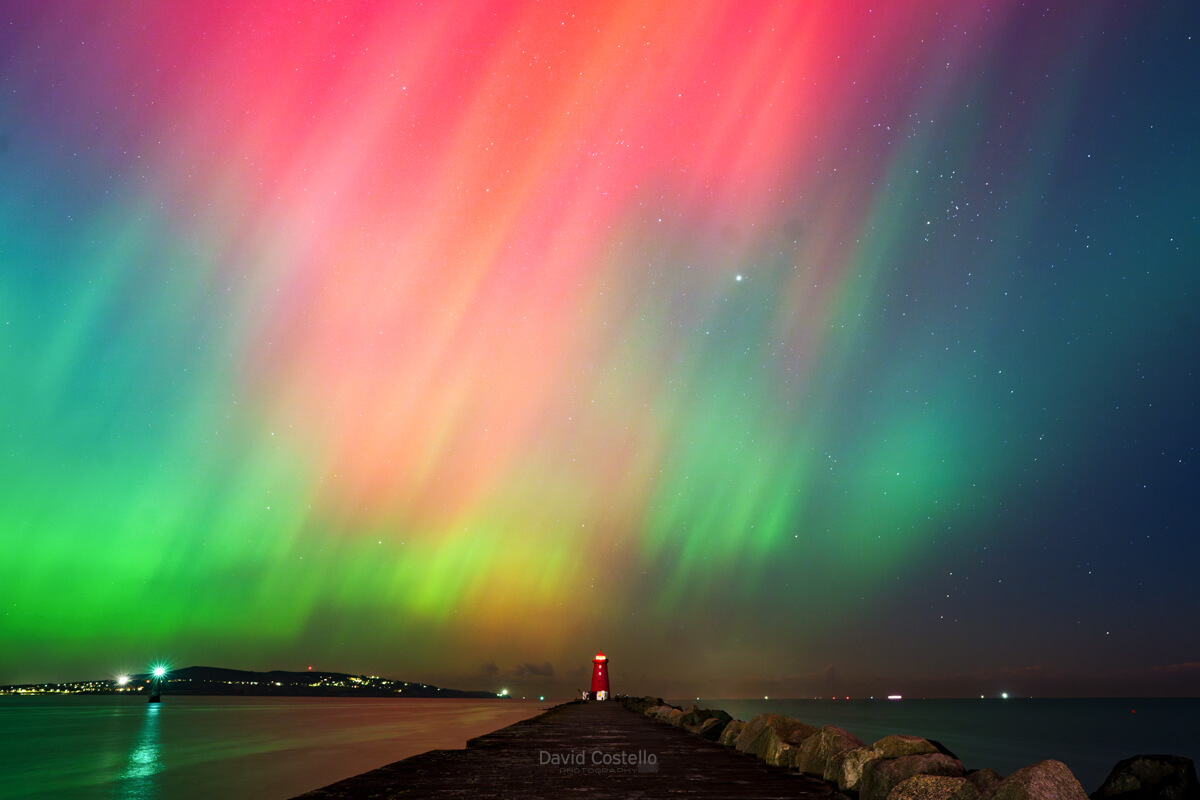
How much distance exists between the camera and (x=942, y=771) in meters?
11.9

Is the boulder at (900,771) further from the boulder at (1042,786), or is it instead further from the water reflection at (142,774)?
the water reflection at (142,774)

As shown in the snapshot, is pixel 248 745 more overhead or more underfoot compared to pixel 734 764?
more underfoot

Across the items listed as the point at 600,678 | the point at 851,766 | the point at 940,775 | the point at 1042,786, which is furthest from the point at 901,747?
the point at 600,678

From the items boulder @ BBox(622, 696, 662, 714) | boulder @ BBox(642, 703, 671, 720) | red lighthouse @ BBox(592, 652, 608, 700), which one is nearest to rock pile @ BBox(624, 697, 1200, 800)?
boulder @ BBox(642, 703, 671, 720)

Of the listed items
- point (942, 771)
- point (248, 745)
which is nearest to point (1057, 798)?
Result: point (942, 771)

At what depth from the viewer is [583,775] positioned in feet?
51.3

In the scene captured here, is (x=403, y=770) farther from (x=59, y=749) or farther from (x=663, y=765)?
(x=59, y=749)

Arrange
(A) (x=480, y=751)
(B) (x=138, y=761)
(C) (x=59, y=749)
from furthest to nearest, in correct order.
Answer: (C) (x=59, y=749) → (B) (x=138, y=761) → (A) (x=480, y=751)

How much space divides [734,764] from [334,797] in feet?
27.0

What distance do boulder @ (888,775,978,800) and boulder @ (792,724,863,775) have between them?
140 inches

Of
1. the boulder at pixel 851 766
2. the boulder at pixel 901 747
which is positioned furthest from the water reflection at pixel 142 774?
the boulder at pixel 901 747

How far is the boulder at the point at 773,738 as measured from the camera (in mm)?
17250

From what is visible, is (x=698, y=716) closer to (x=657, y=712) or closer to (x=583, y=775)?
(x=657, y=712)

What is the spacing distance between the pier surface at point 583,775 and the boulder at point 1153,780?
3.79m
